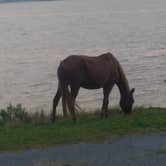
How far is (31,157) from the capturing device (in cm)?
1047

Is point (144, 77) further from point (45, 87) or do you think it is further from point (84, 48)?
point (84, 48)

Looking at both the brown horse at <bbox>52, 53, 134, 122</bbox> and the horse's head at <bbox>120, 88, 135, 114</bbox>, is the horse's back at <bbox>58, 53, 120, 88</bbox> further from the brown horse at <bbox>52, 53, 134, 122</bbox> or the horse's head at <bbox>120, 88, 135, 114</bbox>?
the horse's head at <bbox>120, 88, 135, 114</bbox>

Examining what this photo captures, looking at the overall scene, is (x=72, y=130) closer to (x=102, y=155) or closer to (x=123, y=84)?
(x=102, y=155)

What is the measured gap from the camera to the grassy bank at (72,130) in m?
12.0

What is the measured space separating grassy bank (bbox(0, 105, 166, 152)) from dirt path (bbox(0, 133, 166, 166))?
0.61 metres

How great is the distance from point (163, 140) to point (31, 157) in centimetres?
276

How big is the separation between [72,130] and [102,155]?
2.45 metres

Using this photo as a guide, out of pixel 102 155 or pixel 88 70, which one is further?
pixel 88 70

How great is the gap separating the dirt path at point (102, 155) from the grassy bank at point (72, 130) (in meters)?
0.61

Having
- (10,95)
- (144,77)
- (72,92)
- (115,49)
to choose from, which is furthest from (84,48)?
(72,92)

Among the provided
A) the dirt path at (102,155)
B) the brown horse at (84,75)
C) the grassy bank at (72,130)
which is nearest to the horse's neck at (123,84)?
the brown horse at (84,75)

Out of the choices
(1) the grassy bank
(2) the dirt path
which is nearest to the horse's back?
(1) the grassy bank

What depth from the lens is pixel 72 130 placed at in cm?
1279

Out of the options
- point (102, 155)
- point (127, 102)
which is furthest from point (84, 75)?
point (102, 155)
